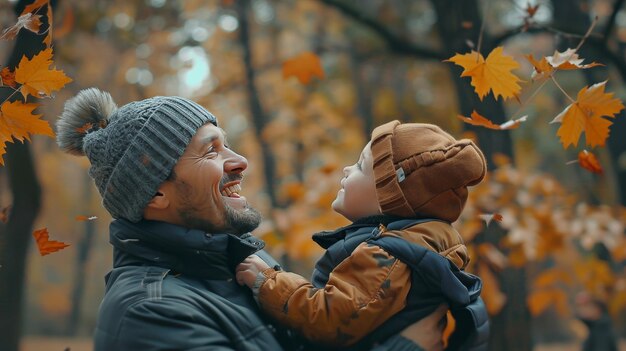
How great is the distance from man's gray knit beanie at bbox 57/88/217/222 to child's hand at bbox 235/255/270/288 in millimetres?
350

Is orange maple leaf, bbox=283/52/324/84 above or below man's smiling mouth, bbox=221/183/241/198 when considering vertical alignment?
below

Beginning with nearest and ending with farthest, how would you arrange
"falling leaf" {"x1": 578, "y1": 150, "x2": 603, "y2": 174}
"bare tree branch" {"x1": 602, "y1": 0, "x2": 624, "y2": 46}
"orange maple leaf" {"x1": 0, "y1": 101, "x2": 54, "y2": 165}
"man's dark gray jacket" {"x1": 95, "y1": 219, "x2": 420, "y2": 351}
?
"man's dark gray jacket" {"x1": 95, "y1": 219, "x2": 420, "y2": 351}
"orange maple leaf" {"x1": 0, "y1": 101, "x2": 54, "y2": 165}
"falling leaf" {"x1": 578, "y1": 150, "x2": 603, "y2": 174}
"bare tree branch" {"x1": 602, "y1": 0, "x2": 624, "y2": 46}

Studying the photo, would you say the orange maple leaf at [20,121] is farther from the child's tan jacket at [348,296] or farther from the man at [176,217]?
the child's tan jacket at [348,296]

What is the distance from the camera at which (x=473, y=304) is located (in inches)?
92.7

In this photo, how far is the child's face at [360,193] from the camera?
2545 mm

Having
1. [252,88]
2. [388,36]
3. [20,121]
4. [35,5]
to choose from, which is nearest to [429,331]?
[20,121]

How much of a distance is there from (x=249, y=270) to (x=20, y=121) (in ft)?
2.66

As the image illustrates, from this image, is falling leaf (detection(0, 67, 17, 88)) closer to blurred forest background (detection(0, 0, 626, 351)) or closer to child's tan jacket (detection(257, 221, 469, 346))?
blurred forest background (detection(0, 0, 626, 351))

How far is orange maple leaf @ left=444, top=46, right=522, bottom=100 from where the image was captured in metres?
2.55

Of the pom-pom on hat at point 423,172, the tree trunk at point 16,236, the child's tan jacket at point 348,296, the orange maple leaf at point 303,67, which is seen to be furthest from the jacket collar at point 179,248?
the orange maple leaf at point 303,67

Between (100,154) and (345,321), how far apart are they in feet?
3.02

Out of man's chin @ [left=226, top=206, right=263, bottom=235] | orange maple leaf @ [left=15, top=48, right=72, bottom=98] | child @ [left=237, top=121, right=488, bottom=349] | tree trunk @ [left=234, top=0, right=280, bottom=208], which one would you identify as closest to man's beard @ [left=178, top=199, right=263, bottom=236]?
man's chin @ [left=226, top=206, right=263, bottom=235]

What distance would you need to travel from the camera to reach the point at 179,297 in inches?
85.7

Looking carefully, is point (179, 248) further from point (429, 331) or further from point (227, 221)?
point (429, 331)
